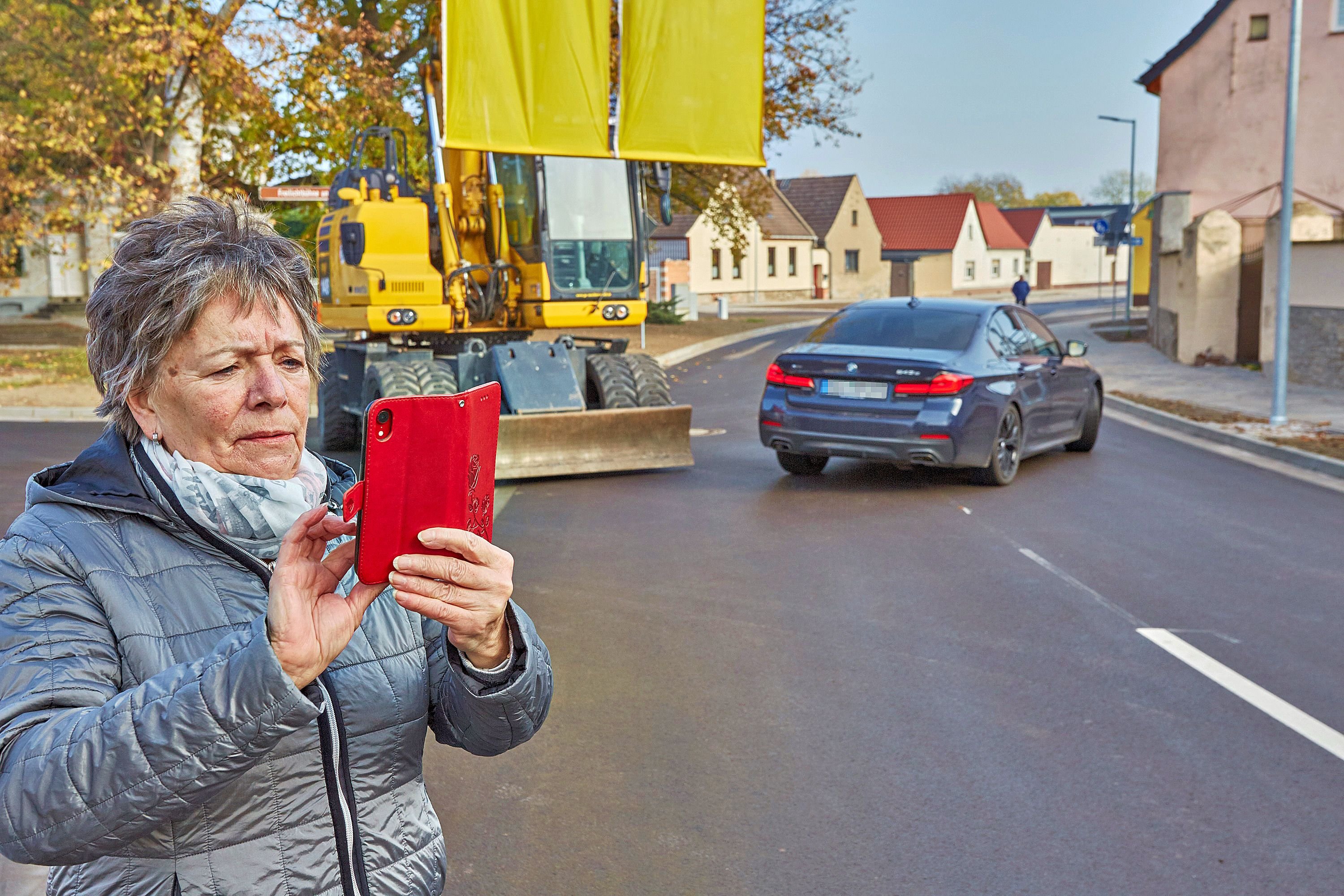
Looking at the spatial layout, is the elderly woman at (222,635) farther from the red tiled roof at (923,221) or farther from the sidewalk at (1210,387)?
the red tiled roof at (923,221)

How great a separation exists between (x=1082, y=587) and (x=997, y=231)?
325 ft

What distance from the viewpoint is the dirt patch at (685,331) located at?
106ft

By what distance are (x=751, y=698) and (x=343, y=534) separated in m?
4.27

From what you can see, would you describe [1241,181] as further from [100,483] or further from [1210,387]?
[100,483]

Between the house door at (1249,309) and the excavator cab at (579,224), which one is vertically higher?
the excavator cab at (579,224)

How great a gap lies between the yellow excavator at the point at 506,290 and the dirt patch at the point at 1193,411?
7912 mm

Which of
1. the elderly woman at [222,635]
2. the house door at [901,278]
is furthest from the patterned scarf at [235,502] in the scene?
the house door at [901,278]

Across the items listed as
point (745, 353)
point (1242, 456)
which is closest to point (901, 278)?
→ point (745, 353)

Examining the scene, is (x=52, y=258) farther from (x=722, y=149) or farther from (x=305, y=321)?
(x=305, y=321)

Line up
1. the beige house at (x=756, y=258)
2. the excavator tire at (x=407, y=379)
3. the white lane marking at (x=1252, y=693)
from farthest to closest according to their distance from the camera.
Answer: the beige house at (x=756, y=258) < the excavator tire at (x=407, y=379) < the white lane marking at (x=1252, y=693)

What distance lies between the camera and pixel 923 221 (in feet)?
309

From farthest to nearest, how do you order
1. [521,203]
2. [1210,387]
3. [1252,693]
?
[1210,387] → [521,203] → [1252,693]

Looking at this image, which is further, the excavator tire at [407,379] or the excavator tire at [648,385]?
the excavator tire at [648,385]

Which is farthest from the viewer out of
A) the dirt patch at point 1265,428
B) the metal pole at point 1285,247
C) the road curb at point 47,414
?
the road curb at point 47,414
